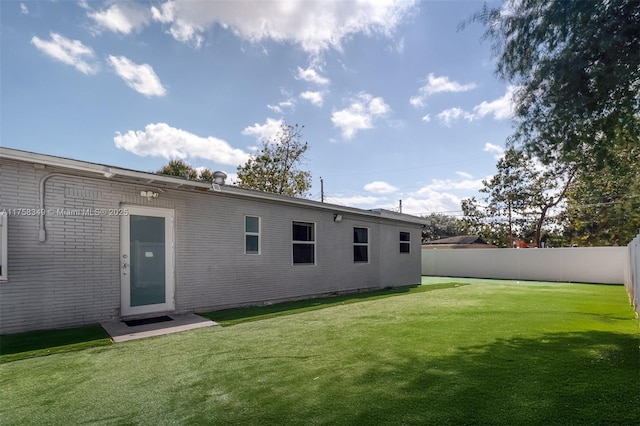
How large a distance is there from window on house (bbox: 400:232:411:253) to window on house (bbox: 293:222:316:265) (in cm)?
511

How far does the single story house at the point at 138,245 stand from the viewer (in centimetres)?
545

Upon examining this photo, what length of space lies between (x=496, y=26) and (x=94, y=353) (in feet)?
22.4

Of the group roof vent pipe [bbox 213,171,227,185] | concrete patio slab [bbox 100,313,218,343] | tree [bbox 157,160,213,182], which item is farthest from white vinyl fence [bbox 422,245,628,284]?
concrete patio slab [bbox 100,313,218,343]

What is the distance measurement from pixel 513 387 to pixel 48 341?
19.0ft

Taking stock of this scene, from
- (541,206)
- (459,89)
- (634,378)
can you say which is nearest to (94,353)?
(634,378)

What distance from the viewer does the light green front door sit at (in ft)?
21.5

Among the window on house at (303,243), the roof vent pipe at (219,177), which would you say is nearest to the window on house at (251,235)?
the roof vent pipe at (219,177)

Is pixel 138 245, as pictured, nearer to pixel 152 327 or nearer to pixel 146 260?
pixel 146 260

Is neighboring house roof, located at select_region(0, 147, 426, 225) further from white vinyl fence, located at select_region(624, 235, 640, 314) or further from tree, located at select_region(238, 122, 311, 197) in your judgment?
tree, located at select_region(238, 122, 311, 197)

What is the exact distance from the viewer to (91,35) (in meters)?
8.23

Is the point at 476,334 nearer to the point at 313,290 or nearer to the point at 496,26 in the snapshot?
the point at 496,26

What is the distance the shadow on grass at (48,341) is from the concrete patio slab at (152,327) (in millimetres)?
159

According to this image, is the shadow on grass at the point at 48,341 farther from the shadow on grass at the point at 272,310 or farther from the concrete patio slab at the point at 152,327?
the shadow on grass at the point at 272,310

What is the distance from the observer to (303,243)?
10.1 meters
